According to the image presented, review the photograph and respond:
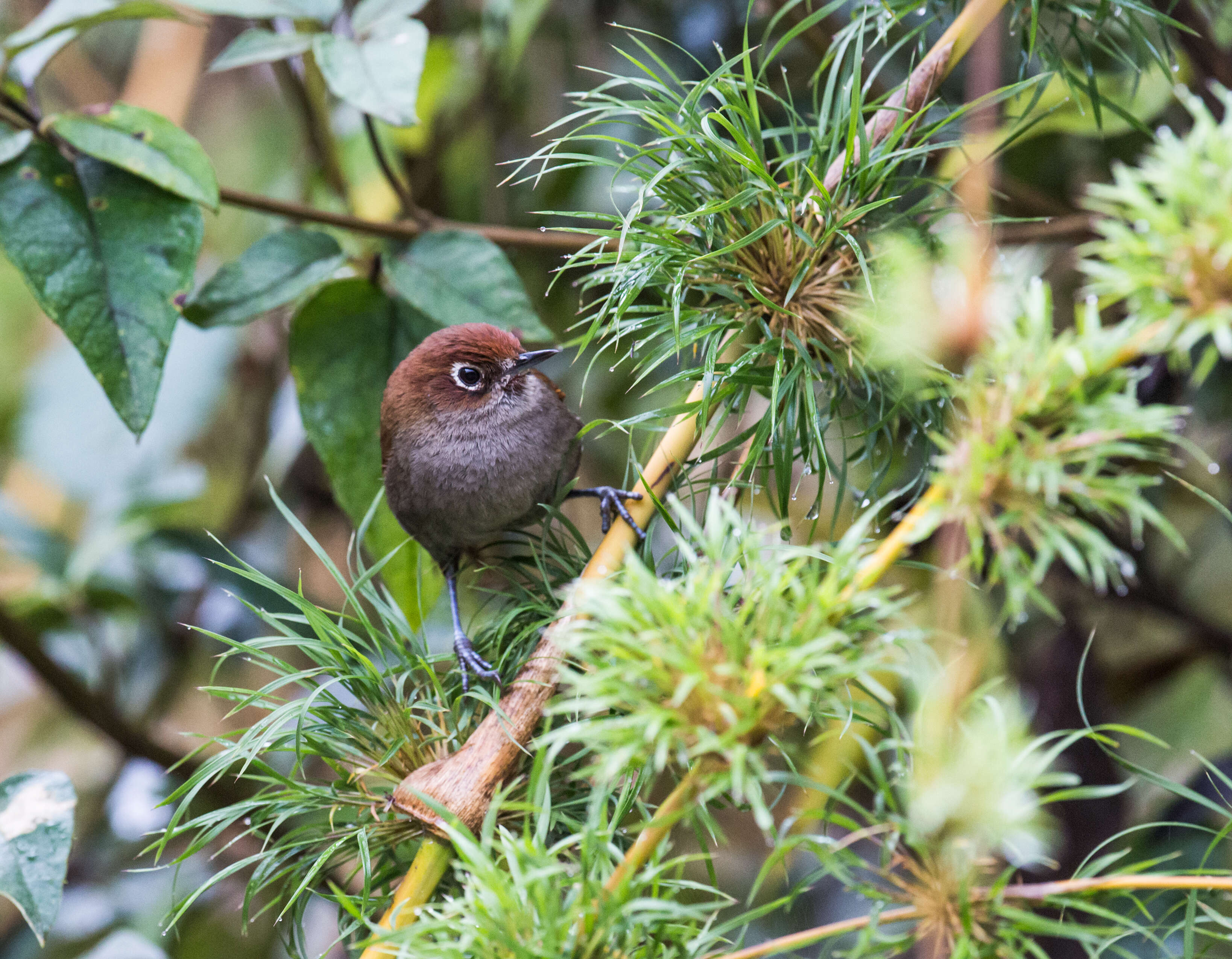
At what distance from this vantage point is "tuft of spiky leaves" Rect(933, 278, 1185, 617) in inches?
19.9

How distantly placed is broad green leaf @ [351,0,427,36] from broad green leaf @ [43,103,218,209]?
1.04 ft

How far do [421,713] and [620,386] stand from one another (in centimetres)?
128

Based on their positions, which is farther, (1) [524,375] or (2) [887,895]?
(1) [524,375]

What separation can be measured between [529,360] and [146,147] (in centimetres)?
63

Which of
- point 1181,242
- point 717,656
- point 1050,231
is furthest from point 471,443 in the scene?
point 1181,242

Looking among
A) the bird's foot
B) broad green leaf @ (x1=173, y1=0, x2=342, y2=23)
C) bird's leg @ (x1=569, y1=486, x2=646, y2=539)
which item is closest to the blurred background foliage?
bird's leg @ (x1=569, y1=486, x2=646, y2=539)

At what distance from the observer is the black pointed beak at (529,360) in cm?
162

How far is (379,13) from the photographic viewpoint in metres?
1.61

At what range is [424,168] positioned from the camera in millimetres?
2473

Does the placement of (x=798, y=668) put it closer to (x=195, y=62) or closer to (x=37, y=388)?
(x=37, y=388)

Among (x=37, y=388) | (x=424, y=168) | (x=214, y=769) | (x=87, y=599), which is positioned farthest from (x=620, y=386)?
(x=214, y=769)

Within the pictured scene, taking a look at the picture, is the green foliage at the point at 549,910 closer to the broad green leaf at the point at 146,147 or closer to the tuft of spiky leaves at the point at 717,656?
the tuft of spiky leaves at the point at 717,656

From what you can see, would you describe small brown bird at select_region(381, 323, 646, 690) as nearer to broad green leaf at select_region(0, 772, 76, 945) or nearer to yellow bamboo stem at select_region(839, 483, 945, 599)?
broad green leaf at select_region(0, 772, 76, 945)

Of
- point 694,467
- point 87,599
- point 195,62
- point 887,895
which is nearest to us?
point 887,895
